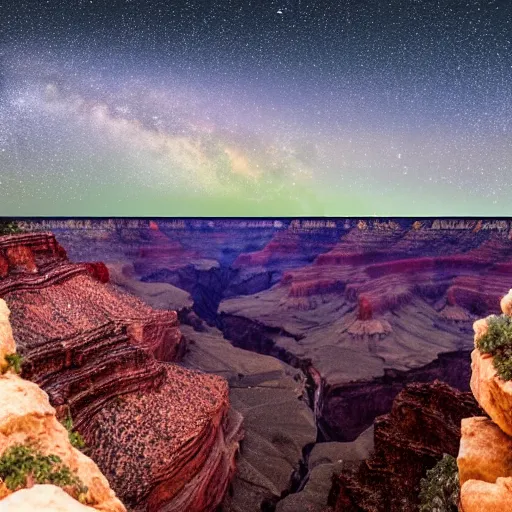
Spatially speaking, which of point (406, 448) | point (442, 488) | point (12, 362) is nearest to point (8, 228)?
point (12, 362)

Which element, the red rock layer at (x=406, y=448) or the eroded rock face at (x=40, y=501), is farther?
the red rock layer at (x=406, y=448)

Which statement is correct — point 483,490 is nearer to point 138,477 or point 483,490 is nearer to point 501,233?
point 138,477

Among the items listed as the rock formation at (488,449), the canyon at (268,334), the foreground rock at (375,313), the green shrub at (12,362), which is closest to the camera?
the rock formation at (488,449)

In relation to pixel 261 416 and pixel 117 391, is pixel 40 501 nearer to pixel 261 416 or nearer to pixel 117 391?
pixel 117 391

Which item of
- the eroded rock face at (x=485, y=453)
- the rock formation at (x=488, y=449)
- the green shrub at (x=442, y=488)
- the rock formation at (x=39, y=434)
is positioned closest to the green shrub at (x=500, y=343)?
the rock formation at (x=488, y=449)

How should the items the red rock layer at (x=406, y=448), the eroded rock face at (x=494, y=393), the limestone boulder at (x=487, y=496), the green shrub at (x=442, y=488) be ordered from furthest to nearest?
the red rock layer at (x=406, y=448) → the green shrub at (x=442, y=488) → the eroded rock face at (x=494, y=393) → the limestone boulder at (x=487, y=496)

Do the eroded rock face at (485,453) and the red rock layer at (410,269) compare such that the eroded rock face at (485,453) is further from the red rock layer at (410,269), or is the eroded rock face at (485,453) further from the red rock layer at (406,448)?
the red rock layer at (410,269)

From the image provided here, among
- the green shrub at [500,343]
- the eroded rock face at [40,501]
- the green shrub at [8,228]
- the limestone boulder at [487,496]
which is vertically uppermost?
the green shrub at [8,228]
